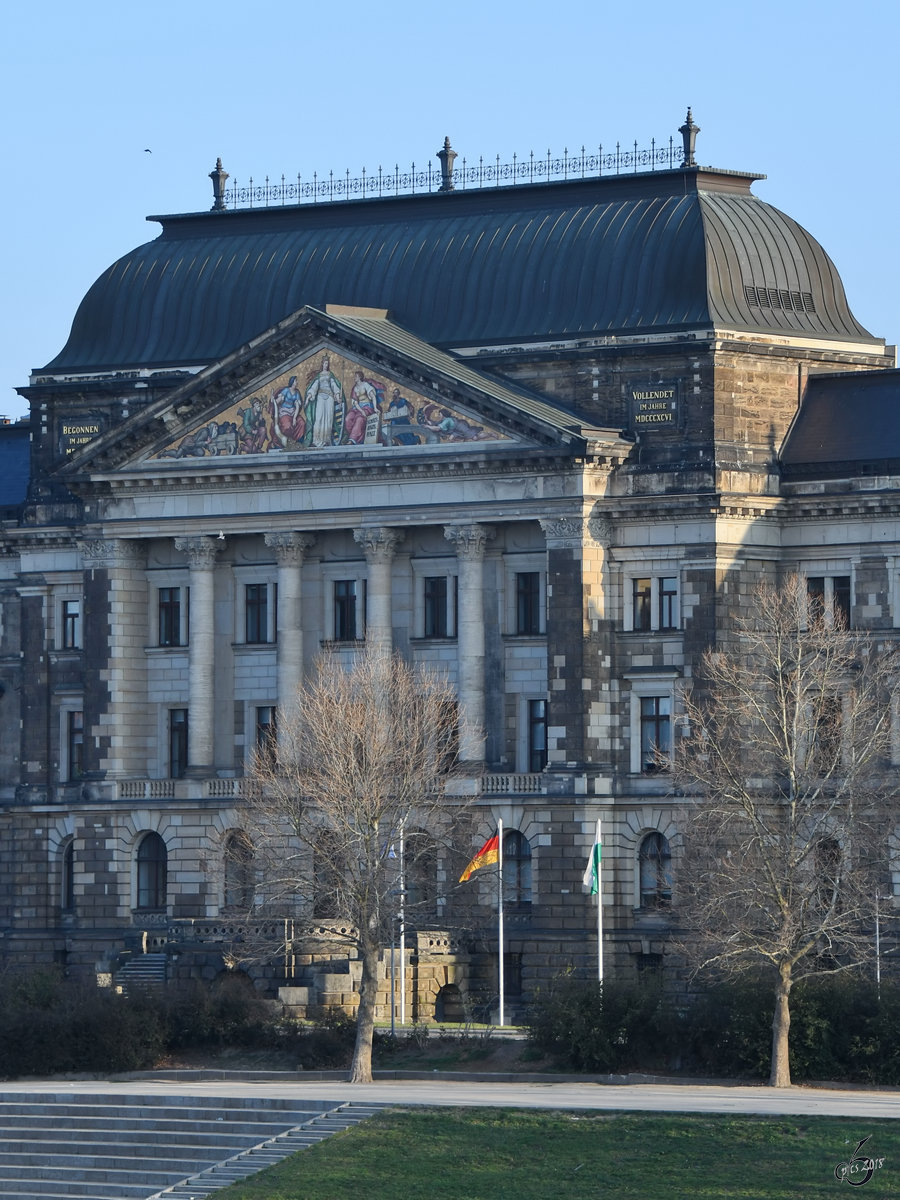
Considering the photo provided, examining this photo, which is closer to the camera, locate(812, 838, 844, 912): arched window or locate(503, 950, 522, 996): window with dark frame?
locate(812, 838, 844, 912): arched window

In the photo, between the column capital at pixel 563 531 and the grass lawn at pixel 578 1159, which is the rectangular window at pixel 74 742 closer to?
the column capital at pixel 563 531

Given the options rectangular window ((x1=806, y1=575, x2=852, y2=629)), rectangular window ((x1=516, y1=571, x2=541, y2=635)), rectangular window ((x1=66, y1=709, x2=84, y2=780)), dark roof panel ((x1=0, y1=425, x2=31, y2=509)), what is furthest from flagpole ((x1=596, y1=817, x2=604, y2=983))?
dark roof panel ((x1=0, y1=425, x2=31, y2=509))

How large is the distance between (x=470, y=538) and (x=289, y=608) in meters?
7.14

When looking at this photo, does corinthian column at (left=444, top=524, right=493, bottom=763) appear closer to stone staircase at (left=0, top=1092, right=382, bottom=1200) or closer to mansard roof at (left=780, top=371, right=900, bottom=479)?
mansard roof at (left=780, top=371, right=900, bottom=479)

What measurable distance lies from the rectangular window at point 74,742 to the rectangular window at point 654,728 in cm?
2170

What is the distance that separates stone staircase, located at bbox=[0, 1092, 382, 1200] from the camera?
83.0m

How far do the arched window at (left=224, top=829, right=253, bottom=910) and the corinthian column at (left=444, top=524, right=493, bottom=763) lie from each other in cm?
808

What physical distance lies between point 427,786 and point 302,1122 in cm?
2333

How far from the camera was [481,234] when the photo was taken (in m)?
122

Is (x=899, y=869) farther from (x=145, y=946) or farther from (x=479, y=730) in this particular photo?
(x=145, y=946)

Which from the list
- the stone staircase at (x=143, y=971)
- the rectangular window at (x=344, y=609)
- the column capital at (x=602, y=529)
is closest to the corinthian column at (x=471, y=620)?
the column capital at (x=602, y=529)

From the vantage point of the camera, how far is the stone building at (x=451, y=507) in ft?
380

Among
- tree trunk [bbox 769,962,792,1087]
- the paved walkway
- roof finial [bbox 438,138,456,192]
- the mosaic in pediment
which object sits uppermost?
roof finial [bbox 438,138,456,192]

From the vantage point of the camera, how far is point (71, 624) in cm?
12825
